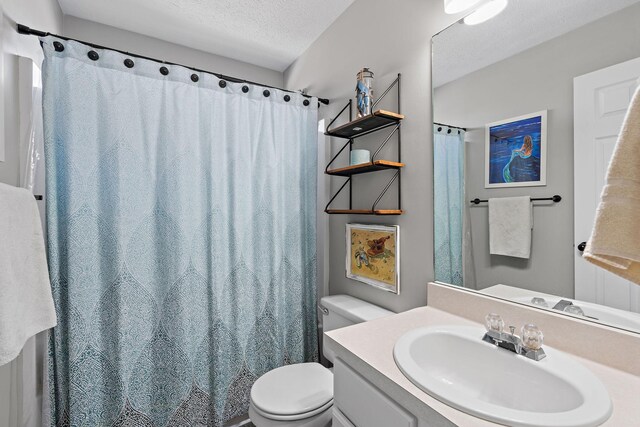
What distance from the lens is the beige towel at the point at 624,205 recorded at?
0.52 metres

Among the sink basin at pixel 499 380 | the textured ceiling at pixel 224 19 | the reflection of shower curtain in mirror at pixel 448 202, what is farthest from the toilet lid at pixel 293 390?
the textured ceiling at pixel 224 19

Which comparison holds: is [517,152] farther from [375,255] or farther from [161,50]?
[161,50]

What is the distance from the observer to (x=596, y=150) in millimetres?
789

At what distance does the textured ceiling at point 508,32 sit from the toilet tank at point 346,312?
109 cm

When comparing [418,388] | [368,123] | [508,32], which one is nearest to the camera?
[418,388]

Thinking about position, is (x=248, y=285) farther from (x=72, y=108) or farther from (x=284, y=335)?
(x=72, y=108)

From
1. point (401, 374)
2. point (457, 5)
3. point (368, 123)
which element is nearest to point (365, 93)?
point (368, 123)

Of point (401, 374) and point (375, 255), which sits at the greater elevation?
point (375, 255)

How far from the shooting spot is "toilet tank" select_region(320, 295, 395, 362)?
1.41 meters

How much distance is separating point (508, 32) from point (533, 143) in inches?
15.9

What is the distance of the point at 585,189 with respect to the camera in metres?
0.81

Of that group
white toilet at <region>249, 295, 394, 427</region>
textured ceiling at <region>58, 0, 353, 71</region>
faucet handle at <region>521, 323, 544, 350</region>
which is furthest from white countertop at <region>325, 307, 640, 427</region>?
textured ceiling at <region>58, 0, 353, 71</region>

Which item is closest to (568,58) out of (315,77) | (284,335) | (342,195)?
(342,195)

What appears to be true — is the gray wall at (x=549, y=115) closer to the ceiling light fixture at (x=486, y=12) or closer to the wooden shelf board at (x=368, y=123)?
the ceiling light fixture at (x=486, y=12)
